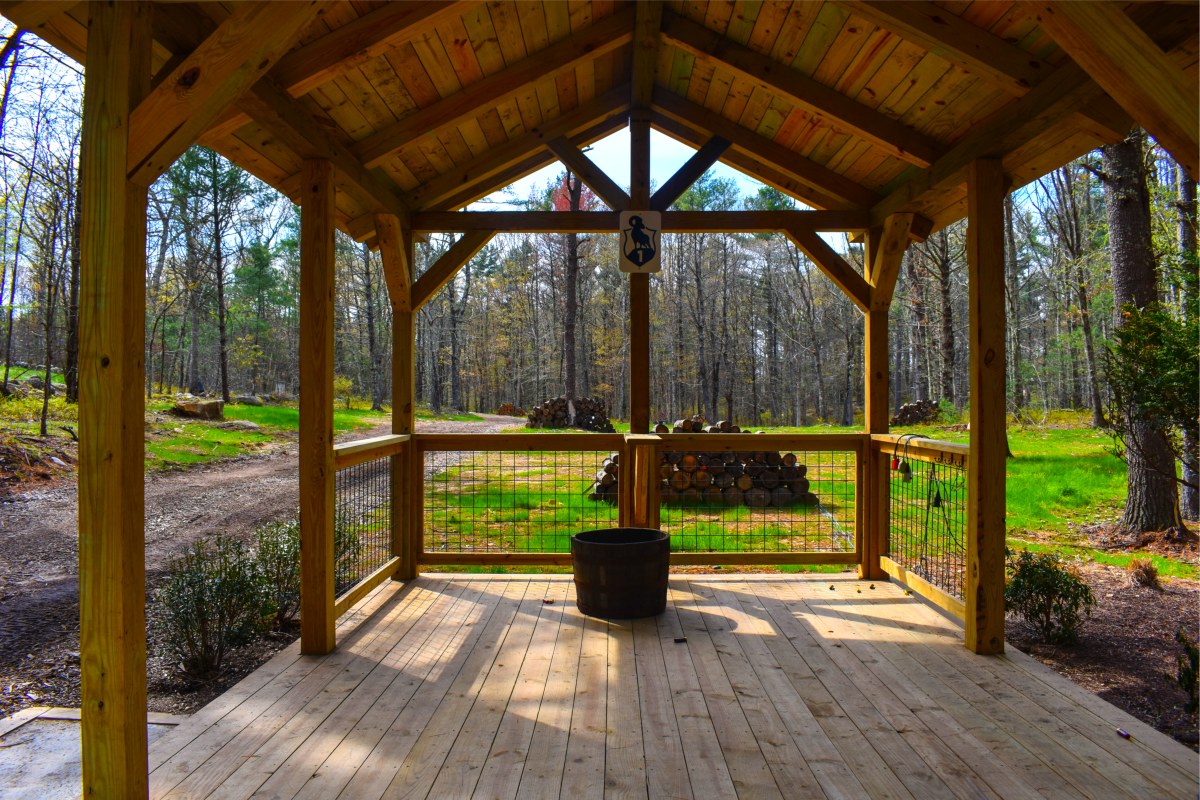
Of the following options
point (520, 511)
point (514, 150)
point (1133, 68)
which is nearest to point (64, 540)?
point (520, 511)

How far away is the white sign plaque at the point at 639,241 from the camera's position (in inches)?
191

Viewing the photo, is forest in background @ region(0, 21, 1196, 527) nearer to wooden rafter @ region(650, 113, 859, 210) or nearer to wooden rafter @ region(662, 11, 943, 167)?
wooden rafter @ region(650, 113, 859, 210)

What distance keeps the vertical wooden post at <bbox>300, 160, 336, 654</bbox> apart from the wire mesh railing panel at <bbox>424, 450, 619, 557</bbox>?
1631 mm

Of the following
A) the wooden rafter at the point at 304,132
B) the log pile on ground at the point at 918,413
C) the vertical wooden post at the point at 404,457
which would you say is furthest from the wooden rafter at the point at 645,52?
the log pile on ground at the point at 918,413

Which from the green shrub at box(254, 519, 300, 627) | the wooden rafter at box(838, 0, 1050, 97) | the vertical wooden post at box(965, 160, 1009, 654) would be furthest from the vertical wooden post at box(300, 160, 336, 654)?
the vertical wooden post at box(965, 160, 1009, 654)

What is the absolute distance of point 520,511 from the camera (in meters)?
7.42

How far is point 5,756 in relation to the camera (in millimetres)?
2439

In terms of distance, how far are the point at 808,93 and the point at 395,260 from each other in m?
2.75

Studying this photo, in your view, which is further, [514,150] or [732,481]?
[732,481]

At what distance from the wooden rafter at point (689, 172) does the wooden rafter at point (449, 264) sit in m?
1.17

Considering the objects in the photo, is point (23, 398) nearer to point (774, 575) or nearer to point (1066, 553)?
point (774, 575)

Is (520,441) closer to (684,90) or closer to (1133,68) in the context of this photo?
(684,90)

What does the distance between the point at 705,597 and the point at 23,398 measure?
439 inches

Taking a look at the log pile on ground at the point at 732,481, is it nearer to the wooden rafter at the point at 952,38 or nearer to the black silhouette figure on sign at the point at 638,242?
the black silhouette figure on sign at the point at 638,242
